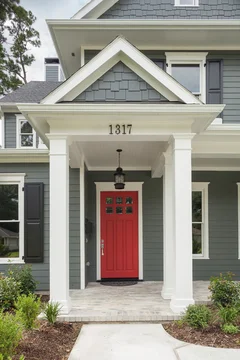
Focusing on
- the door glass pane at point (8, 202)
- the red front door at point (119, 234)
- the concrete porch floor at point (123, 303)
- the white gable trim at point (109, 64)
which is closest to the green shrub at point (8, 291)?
the concrete porch floor at point (123, 303)

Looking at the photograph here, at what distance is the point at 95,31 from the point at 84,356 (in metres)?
5.85

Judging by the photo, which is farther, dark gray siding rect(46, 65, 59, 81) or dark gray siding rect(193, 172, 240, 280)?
dark gray siding rect(46, 65, 59, 81)

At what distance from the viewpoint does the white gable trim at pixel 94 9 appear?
6711 mm

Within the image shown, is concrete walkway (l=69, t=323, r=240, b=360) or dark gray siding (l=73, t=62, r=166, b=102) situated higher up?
dark gray siding (l=73, t=62, r=166, b=102)

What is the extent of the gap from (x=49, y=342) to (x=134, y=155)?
3.81 meters

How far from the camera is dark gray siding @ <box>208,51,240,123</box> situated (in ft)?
22.1

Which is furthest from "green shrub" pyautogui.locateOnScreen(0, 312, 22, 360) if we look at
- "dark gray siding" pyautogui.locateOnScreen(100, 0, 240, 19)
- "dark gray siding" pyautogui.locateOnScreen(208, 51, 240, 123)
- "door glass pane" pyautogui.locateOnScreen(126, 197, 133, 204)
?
"dark gray siding" pyautogui.locateOnScreen(100, 0, 240, 19)

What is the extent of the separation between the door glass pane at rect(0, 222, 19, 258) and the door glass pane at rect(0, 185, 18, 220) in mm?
183

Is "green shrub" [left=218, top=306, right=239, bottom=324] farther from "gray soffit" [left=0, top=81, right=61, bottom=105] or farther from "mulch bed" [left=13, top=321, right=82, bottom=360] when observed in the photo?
"gray soffit" [left=0, top=81, right=61, bottom=105]

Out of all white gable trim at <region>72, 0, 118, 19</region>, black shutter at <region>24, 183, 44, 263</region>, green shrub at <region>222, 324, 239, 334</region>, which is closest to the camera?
green shrub at <region>222, 324, 239, 334</region>

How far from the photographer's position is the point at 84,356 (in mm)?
3711

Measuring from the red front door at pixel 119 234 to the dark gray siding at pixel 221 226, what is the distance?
5.08ft

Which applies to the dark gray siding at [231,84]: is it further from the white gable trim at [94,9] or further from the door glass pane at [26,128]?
the door glass pane at [26,128]

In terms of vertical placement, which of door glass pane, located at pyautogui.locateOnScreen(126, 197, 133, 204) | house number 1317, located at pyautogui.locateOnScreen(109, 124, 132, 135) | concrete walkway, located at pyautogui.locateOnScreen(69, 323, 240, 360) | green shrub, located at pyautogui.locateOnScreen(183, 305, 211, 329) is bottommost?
concrete walkway, located at pyautogui.locateOnScreen(69, 323, 240, 360)
